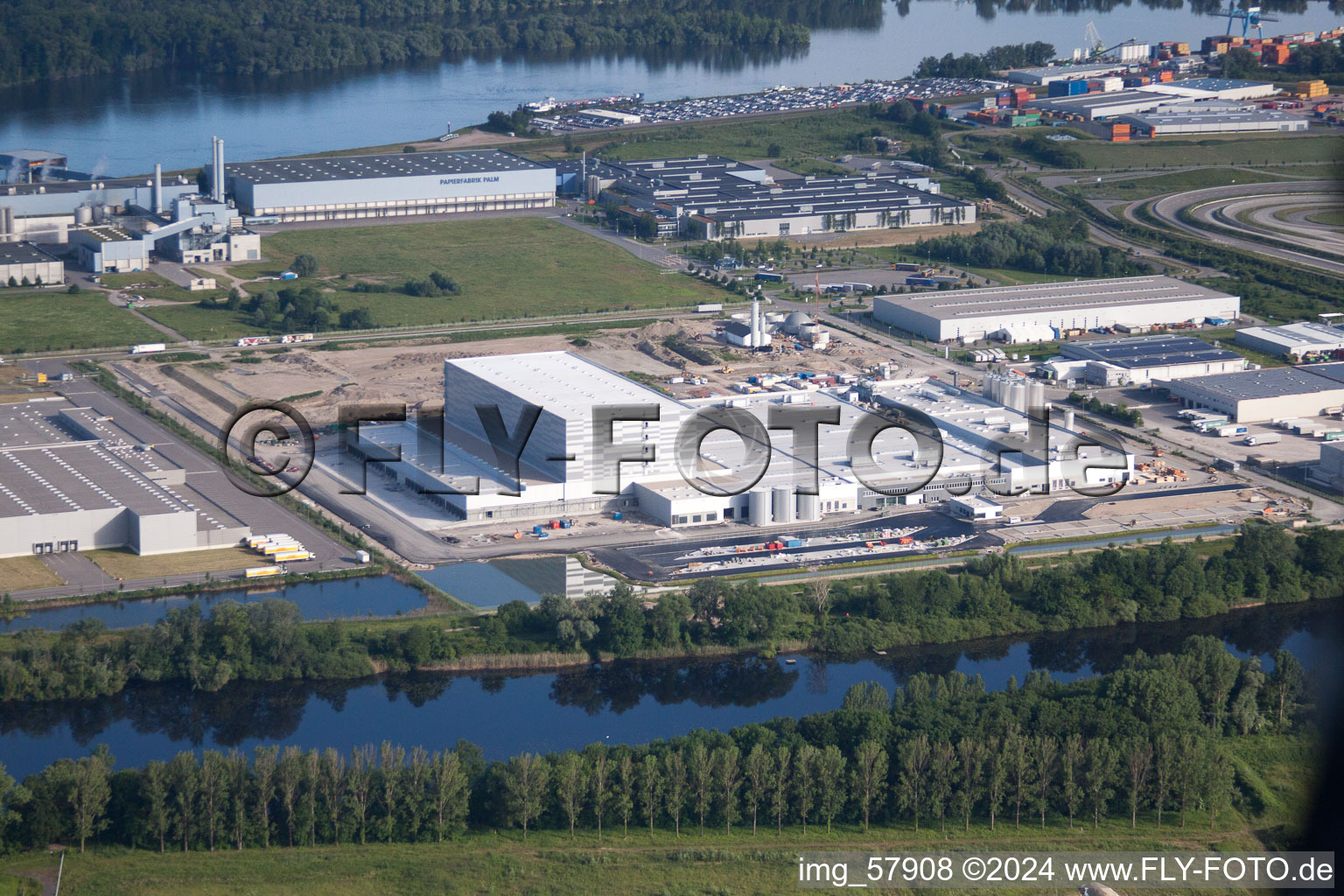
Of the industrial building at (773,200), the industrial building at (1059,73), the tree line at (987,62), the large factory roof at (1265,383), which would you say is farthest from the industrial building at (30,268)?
the tree line at (987,62)

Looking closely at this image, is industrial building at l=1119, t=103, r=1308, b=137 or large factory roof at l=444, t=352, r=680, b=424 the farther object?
industrial building at l=1119, t=103, r=1308, b=137

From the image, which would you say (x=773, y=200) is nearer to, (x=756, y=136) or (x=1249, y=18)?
(x=756, y=136)

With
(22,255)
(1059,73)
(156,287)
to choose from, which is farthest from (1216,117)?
(22,255)

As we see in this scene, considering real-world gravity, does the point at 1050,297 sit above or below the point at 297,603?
above

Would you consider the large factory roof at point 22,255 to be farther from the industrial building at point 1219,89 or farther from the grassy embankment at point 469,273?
the industrial building at point 1219,89

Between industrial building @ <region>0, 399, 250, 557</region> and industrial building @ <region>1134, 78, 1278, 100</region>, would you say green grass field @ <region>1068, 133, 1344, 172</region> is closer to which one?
industrial building @ <region>1134, 78, 1278, 100</region>

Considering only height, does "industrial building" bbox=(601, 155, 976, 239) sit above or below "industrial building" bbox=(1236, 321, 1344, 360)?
above

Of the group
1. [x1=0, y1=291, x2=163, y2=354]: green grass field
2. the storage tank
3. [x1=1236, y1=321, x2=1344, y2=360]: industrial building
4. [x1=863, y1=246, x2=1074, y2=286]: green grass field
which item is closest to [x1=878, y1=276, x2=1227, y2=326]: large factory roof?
[x1=863, y1=246, x2=1074, y2=286]: green grass field
